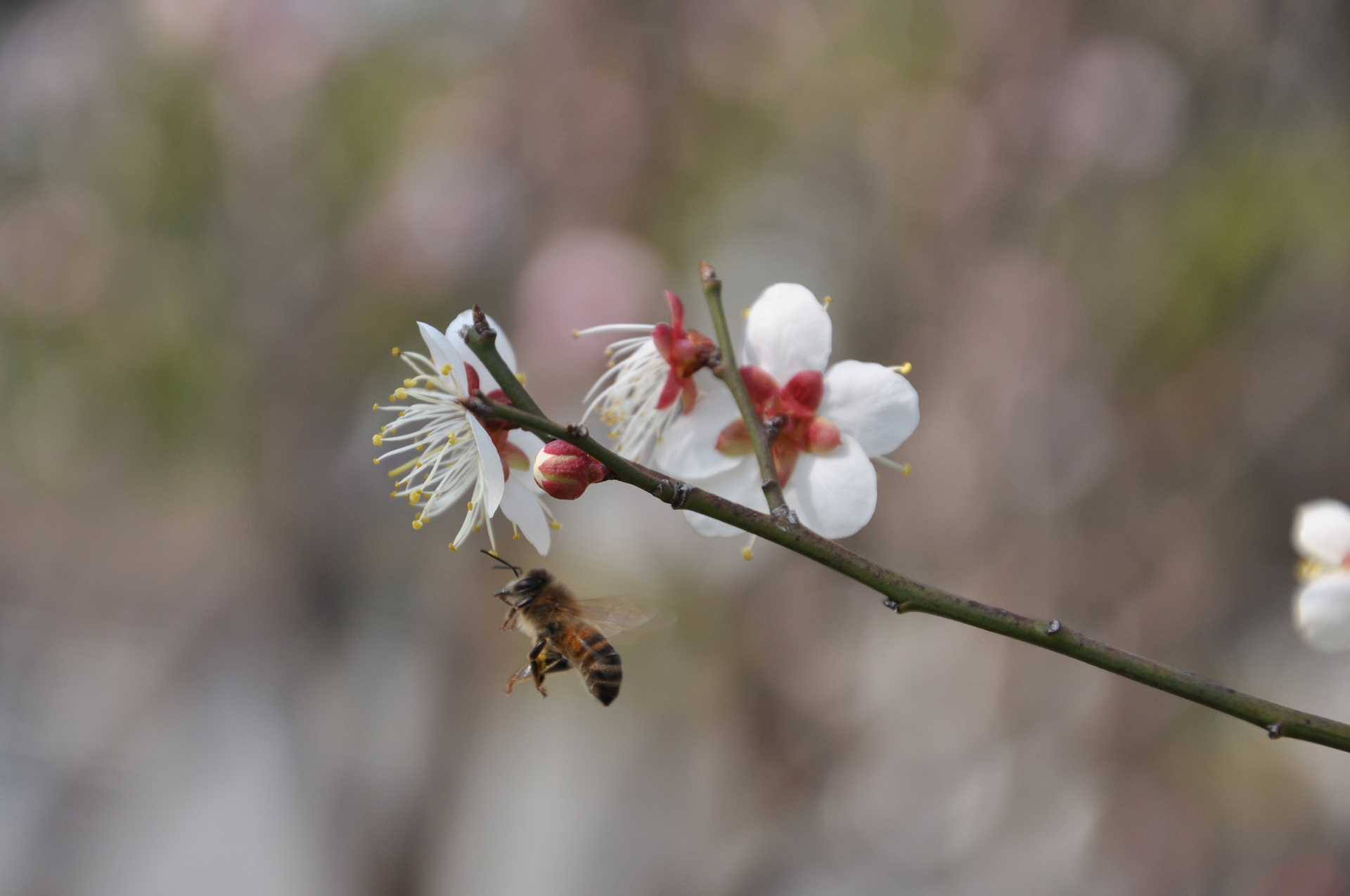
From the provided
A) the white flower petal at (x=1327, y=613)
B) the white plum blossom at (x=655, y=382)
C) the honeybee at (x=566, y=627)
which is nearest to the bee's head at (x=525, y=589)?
the honeybee at (x=566, y=627)

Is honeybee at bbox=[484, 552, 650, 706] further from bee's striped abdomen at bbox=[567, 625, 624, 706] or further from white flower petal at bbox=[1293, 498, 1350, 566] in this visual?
white flower petal at bbox=[1293, 498, 1350, 566]

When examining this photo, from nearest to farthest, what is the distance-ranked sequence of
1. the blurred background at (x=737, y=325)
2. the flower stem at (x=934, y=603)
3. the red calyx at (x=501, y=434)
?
the flower stem at (x=934, y=603)
the red calyx at (x=501, y=434)
the blurred background at (x=737, y=325)

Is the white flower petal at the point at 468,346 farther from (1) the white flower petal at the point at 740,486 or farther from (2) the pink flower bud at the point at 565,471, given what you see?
(1) the white flower petal at the point at 740,486

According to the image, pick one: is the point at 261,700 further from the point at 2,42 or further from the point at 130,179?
the point at 2,42

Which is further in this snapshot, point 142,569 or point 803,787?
point 142,569

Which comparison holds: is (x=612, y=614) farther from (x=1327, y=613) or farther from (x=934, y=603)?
(x=1327, y=613)

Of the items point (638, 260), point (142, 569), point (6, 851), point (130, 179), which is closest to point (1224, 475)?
point (638, 260)

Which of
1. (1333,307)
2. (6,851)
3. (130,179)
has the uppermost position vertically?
(1333,307)
